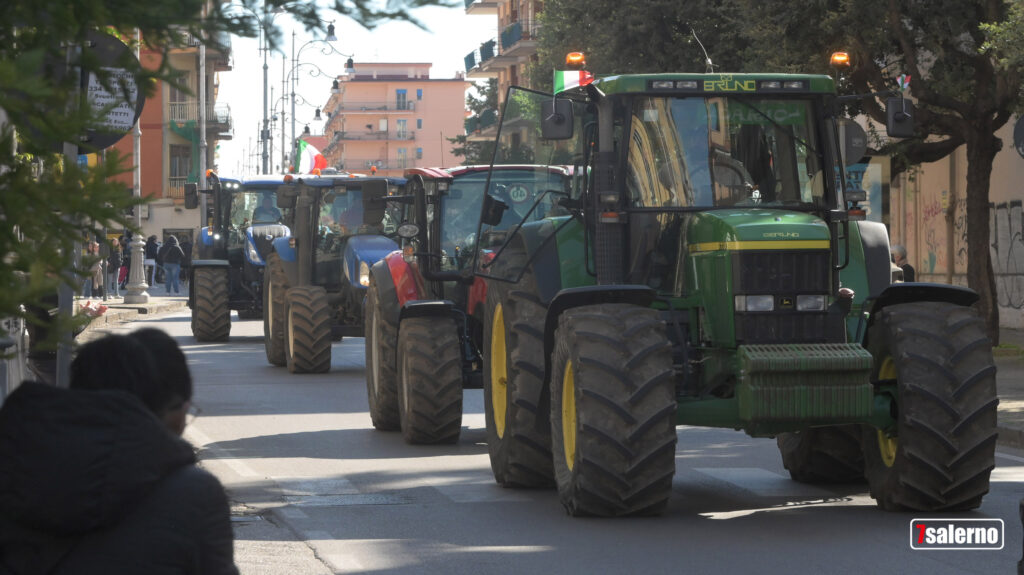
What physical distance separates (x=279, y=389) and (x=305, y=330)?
5.89 feet

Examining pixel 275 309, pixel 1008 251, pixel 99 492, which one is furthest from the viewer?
pixel 1008 251

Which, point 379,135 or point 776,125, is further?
point 379,135

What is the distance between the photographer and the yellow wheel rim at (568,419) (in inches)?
358

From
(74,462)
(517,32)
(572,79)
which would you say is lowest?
(74,462)

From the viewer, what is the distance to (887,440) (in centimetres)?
928

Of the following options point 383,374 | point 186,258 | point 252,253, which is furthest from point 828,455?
point 186,258

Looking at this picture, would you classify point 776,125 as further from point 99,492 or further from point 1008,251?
point 1008,251

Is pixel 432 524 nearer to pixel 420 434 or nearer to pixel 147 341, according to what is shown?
pixel 420 434

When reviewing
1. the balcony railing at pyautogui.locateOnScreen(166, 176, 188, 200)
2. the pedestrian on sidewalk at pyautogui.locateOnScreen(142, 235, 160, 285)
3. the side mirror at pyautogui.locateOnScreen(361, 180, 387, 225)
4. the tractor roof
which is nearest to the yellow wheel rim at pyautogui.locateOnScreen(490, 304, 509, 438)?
the tractor roof

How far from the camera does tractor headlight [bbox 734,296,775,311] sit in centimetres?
909

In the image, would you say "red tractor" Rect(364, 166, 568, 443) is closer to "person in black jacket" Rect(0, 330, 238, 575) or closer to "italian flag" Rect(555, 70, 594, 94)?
"italian flag" Rect(555, 70, 594, 94)

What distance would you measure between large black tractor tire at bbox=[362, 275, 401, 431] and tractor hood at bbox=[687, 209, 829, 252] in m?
4.71

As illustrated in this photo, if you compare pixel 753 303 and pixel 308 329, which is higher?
pixel 753 303

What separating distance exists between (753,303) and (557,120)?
4.89 ft
